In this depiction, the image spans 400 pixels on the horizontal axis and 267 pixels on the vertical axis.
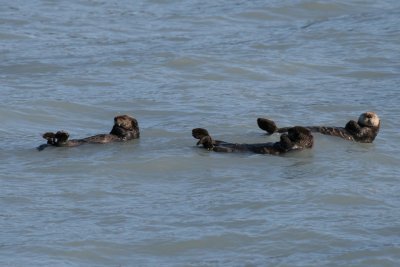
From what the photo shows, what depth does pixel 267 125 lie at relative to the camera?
42.0 ft

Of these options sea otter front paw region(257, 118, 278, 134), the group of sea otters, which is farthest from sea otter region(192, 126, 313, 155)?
sea otter front paw region(257, 118, 278, 134)

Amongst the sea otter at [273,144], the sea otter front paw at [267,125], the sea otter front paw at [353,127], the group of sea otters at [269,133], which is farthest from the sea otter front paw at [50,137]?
the sea otter front paw at [353,127]

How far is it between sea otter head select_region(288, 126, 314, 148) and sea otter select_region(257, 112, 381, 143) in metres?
0.63

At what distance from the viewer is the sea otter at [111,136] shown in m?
→ 12.2

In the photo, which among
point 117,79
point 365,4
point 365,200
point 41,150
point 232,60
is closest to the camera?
point 365,200

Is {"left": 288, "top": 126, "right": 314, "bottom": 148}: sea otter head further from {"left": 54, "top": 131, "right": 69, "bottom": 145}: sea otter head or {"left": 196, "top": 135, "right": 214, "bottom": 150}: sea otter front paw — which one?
{"left": 54, "top": 131, "right": 69, "bottom": 145}: sea otter head

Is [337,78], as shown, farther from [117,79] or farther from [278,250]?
[278,250]

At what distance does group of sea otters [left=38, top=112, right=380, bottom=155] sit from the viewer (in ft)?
39.8

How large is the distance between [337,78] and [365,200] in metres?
5.95

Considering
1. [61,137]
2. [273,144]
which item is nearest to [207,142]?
[273,144]

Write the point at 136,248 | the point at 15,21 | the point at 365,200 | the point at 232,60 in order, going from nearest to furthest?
the point at 136,248
the point at 365,200
the point at 232,60
the point at 15,21

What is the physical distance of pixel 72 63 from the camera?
689 inches

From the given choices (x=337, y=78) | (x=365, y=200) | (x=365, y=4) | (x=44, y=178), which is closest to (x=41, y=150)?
(x=44, y=178)

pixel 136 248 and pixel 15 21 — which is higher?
pixel 15 21
